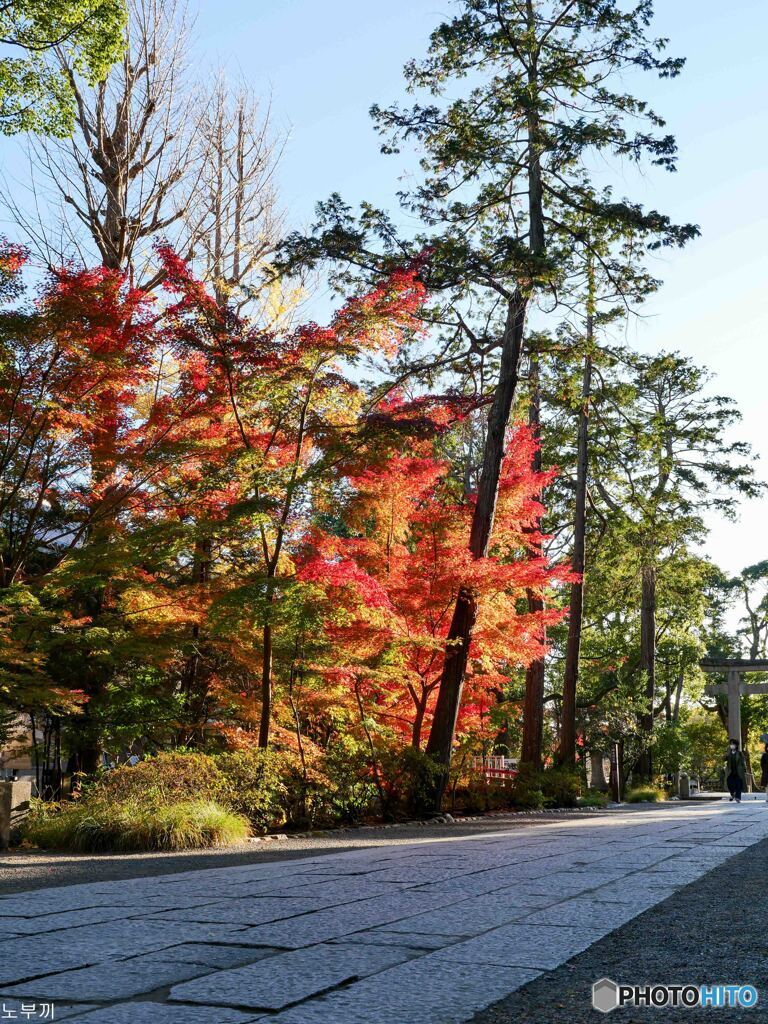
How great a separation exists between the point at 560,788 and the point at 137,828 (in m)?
11.5

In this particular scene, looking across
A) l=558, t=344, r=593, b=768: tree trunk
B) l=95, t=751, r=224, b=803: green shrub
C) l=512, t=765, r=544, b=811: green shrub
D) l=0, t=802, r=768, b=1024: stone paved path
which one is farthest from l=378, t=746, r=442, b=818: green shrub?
l=558, t=344, r=593, b=768: tree trunk

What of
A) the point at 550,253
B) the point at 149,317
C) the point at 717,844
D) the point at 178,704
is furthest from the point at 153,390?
the point at 717,844

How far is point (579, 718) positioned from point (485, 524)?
11828 mm

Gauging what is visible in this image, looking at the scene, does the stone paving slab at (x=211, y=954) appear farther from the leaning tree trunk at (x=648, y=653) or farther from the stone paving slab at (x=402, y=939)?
the leaning tree trunk at (x=648, y=653)

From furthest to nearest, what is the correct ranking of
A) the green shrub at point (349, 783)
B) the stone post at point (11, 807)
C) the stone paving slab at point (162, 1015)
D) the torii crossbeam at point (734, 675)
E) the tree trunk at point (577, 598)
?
the torii crossbeam at point (734, 675) → the tree trunk at point (577, 598) → the green shrub at point (349, 783) → the stone post at point (11, 807) → the stone paving slab at point (162, 1015)

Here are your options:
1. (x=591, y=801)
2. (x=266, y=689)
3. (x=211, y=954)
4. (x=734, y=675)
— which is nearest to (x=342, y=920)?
(x=211, y=954)

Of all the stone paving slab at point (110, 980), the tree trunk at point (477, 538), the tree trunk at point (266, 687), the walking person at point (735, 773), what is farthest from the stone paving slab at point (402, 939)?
the walking person at point (735, 773)

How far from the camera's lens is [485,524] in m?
13.8

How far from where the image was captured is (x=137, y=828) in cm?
855

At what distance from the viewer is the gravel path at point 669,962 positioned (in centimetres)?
263

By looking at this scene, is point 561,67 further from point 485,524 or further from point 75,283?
point 75,283

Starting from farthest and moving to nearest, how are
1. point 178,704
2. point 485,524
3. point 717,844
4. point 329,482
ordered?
point 485,524, point 178,704, point 329,482, point 717,844

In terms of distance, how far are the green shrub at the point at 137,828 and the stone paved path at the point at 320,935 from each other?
96.4 inches

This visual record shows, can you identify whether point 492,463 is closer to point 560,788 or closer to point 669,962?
point 560,788
